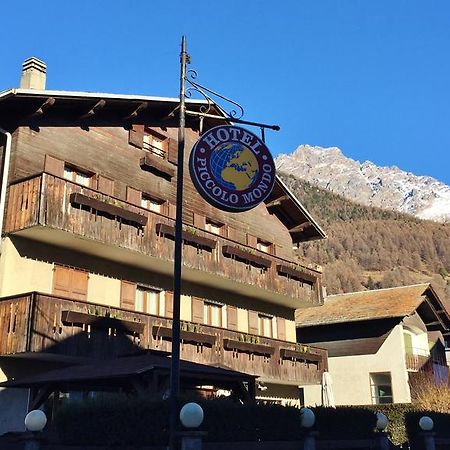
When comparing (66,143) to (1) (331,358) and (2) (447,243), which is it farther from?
(2) (447,243)

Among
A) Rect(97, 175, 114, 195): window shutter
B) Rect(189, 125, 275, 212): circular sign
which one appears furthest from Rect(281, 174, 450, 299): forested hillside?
Rect(189, 125, 275, 212): circular sign

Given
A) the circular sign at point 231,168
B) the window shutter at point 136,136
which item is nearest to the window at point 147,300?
the window shutter at point 136,136

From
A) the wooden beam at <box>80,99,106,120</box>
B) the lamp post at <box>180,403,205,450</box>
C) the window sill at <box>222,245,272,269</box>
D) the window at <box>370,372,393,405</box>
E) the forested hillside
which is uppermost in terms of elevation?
the forested hillside

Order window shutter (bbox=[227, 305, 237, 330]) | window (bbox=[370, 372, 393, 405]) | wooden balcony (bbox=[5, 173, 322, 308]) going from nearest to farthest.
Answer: wooden balcony (bbox=[5, 173, 322, 308])
window shutter (bbox=[227, 305, 237, 330])
window (bbox=[370, 372, 393, 405])

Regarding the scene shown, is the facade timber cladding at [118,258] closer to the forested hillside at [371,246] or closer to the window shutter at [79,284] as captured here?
the window shutter at [79,284]

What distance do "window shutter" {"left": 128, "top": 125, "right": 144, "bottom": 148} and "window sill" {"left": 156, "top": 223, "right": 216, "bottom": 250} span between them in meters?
3.61

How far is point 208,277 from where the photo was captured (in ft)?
74.5

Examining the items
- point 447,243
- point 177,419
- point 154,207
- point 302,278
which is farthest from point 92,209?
point 447,243

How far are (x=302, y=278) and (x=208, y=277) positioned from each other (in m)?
6.07

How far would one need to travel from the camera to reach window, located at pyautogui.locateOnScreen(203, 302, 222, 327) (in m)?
23.6

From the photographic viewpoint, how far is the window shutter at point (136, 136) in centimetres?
2231

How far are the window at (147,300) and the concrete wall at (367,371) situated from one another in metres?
15.5

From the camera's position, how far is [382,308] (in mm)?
33500

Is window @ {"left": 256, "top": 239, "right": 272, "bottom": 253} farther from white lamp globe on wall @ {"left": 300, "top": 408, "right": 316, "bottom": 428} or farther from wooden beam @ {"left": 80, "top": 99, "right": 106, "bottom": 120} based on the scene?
white lamp globe on wall @ {"left": 300, "top": 408, "right": 316, "bottom": 428}
